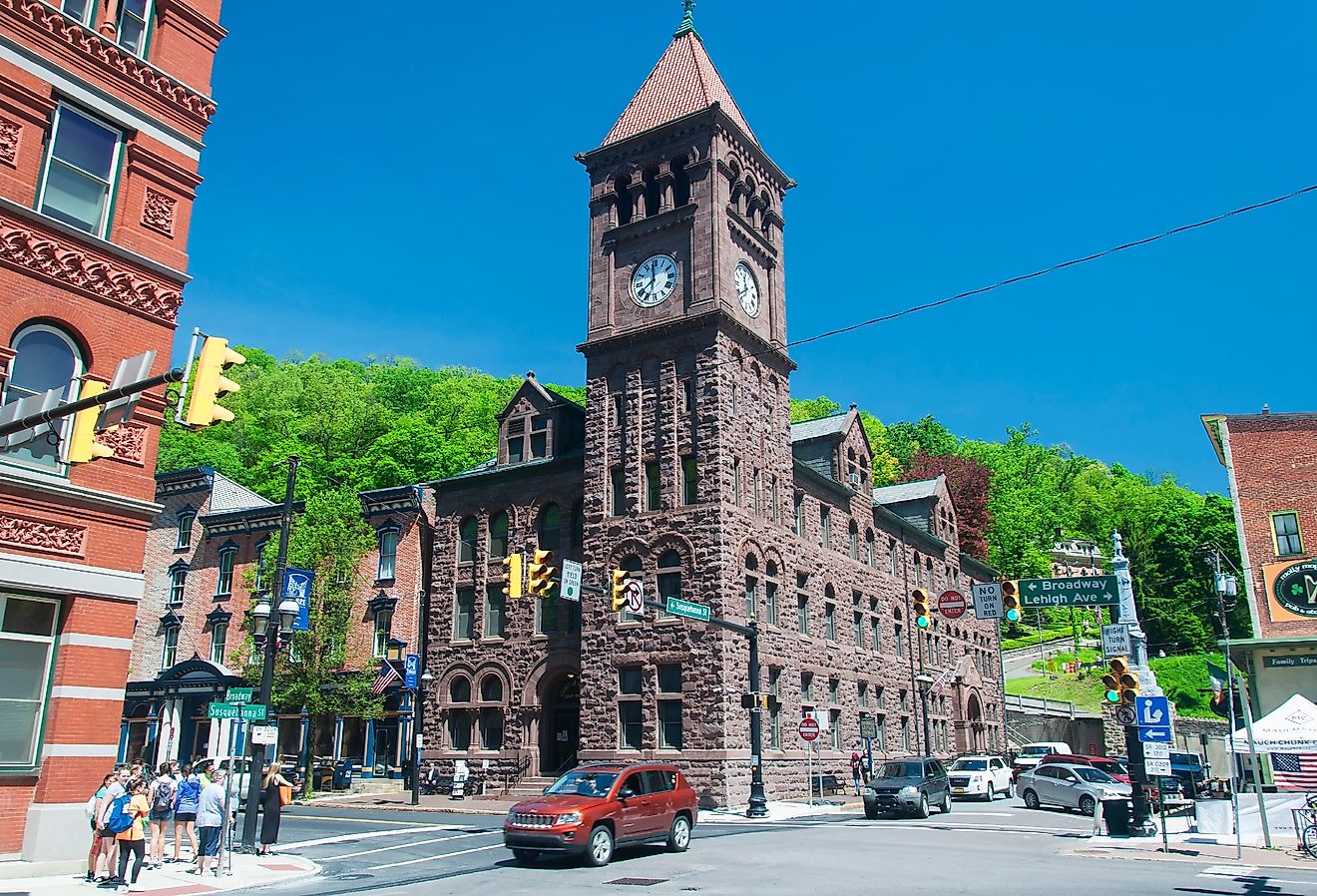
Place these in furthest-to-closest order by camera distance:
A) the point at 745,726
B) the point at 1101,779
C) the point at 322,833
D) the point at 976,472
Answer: the point at 976,472, the point at 745,726, the point at 1101,779, the point at 322,833

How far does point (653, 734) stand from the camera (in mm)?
35656

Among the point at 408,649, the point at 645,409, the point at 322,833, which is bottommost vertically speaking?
the point at 322,833

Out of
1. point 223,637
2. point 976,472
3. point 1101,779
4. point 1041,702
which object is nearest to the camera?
point 1101,779

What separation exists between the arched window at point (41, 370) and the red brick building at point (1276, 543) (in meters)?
39.5

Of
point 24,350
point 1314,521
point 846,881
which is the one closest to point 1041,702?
point 1314,521

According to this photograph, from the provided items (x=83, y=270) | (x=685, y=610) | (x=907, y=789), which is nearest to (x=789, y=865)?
(x=685, y=610)

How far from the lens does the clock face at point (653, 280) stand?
40.6 meters

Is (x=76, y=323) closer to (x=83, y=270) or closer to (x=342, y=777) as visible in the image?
(x=83, y=270)

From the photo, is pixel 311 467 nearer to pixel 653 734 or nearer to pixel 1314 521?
pixel 653 734

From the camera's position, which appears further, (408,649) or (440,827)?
(408,649)

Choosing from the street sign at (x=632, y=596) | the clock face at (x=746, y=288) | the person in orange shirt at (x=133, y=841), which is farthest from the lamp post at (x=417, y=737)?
the person in orange shirt at (x=133, y=841)

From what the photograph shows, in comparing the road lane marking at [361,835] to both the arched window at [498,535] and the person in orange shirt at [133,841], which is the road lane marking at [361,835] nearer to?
the person in orange shirt at [133,841]

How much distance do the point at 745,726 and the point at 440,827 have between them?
11.7 m

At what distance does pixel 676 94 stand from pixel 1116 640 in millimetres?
29510
